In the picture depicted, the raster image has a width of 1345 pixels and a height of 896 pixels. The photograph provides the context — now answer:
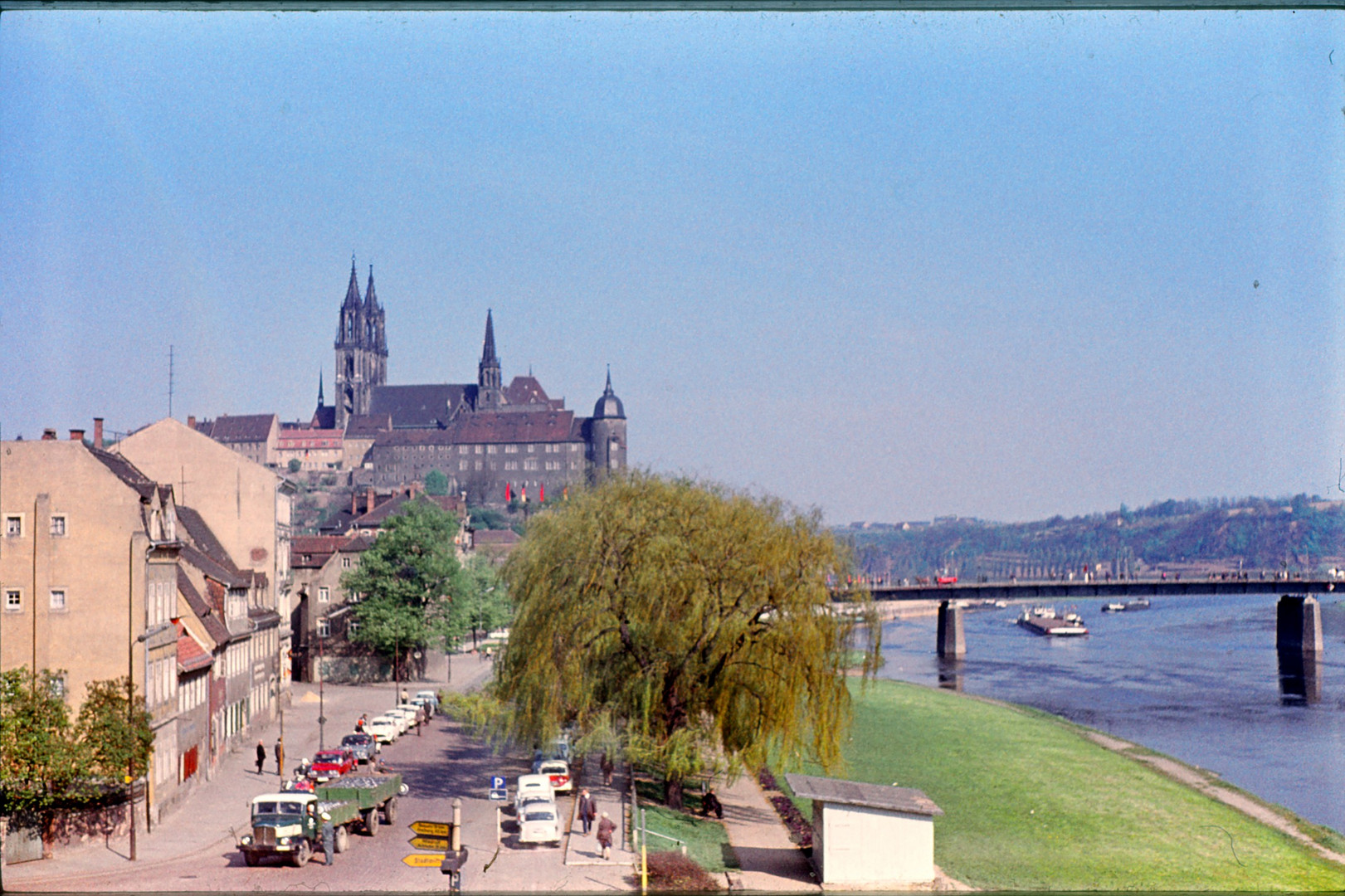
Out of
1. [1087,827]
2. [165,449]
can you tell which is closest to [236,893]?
[1087,827]

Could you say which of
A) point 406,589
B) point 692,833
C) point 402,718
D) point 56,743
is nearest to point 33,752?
point 56,743

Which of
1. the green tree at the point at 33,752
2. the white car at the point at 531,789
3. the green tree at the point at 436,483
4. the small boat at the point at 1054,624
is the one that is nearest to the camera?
the green tree at the point at 33,752

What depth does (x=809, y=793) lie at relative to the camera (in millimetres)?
23094

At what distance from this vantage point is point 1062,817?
1313 inches

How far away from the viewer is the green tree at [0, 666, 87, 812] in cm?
2431

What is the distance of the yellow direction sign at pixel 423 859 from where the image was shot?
2212 cm

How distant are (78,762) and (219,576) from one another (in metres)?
14.5

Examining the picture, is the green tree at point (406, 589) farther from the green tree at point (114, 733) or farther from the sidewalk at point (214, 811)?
the green tree at point (114, 733)

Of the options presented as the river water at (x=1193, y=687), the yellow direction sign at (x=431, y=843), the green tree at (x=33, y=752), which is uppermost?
the green tree at (x=33, y=752)

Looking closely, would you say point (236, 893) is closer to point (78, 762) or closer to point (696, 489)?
point (78, 762)

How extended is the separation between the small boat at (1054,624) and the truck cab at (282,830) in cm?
9997

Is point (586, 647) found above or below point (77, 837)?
above

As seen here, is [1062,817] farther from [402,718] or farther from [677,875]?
[402,718]

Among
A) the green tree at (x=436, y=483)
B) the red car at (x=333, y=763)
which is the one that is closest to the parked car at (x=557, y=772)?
the red car at (x=333, y=763)
